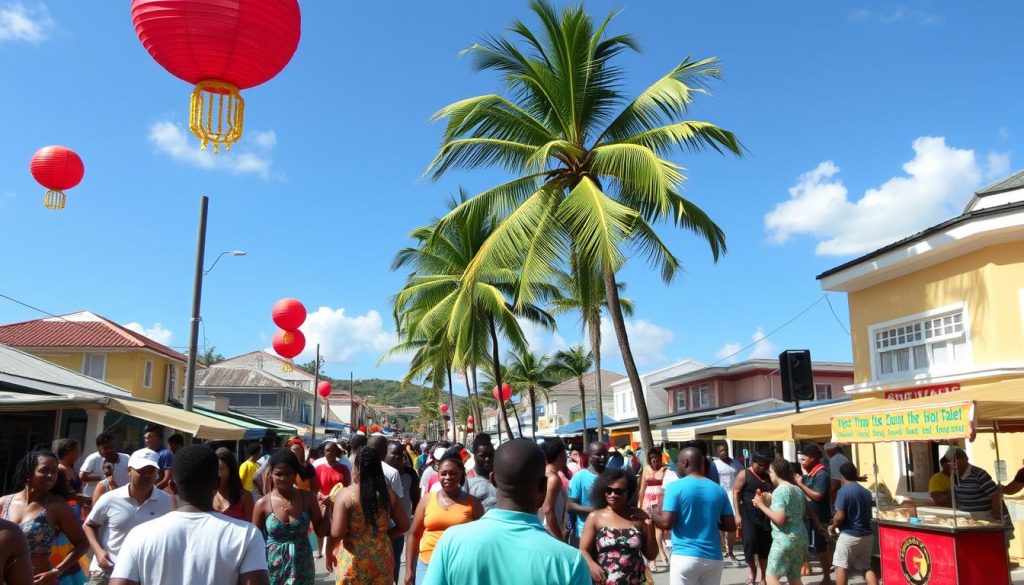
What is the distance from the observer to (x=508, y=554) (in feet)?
8.33

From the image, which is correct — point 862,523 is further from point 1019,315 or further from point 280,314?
point 280,314

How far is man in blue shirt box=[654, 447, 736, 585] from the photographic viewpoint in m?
6.15

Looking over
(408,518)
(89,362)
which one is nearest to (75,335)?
(89,362)

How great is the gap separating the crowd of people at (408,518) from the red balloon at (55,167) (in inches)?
176

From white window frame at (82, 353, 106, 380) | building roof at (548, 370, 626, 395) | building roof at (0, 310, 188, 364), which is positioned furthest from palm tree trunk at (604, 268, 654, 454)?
building roof at (548, 370, 626, 395)

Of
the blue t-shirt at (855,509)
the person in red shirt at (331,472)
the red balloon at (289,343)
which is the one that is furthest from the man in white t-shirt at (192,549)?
the red balloon at (289,343)

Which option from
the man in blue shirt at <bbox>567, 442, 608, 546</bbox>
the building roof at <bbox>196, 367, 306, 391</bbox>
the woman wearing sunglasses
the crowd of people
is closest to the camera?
the crowd of people

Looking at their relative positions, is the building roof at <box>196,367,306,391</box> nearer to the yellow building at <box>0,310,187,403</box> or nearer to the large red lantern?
the yellow building at <box>0,310,187,403</box>

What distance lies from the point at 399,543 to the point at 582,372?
44.9 metres

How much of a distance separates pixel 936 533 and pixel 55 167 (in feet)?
41.5

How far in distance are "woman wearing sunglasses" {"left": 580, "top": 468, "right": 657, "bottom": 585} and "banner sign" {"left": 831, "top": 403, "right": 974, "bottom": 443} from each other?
4.42m

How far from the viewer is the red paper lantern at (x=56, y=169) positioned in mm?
11672

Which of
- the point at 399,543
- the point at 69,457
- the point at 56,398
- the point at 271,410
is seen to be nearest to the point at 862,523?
the point at 399,543

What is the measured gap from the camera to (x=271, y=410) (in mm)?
51594
